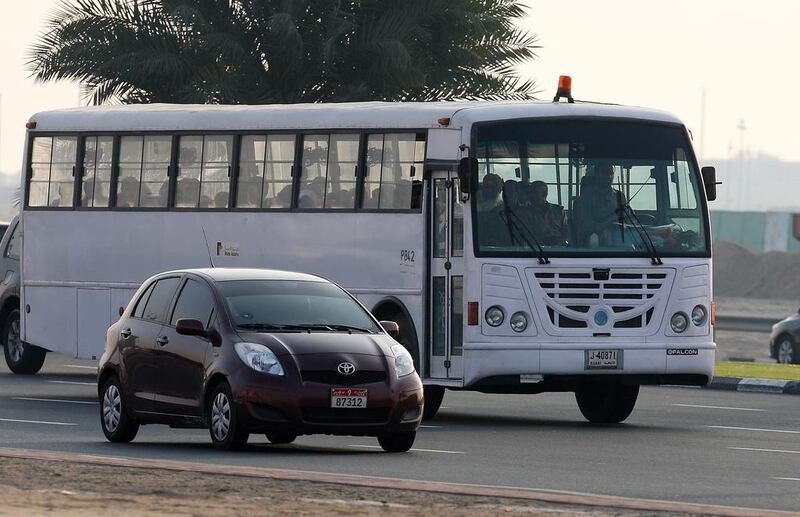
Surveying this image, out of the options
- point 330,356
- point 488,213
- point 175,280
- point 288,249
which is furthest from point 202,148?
point 330,356

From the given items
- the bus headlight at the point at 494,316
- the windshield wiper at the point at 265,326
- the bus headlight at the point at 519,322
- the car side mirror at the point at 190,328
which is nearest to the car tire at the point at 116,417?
the car side mirror at the point at 190,328

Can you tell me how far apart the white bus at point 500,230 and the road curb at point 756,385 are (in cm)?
659

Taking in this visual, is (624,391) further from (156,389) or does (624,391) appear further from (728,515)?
(728,515)

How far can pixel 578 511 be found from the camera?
12266 mm

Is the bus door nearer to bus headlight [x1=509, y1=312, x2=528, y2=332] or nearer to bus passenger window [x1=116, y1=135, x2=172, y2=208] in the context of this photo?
bus headlight [x1=509, y1=312, x2=528, y2=332]

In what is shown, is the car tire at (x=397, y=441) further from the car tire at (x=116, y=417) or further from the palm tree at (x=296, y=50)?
the palm tree at (x=296, y=50)

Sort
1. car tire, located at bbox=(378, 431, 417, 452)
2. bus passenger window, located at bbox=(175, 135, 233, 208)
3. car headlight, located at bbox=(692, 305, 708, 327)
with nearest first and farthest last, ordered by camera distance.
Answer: car tire, located at bbox=(378, 431, 417, 452)
car headlight, located at bbox=(692, 305, 708, 327)
bus passenger window, located at bbox=(175, 135, 233, 208)

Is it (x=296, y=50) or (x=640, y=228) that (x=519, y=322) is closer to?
(x=640, y=228)

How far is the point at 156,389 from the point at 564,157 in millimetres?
5401

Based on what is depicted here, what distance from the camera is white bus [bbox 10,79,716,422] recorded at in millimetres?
20453

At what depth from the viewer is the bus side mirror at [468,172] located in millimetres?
20531

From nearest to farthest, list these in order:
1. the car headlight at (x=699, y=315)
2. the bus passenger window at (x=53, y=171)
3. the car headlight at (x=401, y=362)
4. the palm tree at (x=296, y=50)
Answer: the car headlight at (x=401, y=362) < the car headlight at (x=699, y=315) < the bus passenger window at (x=53, y=171) < the palm tree at (x=296, y=50)

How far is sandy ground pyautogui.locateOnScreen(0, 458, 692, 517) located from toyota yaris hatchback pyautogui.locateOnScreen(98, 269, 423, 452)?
7.59 feet

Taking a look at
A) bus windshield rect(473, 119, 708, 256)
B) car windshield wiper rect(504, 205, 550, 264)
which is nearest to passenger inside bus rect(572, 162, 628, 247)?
bus windshield rect(473, 119, 708, 256)
